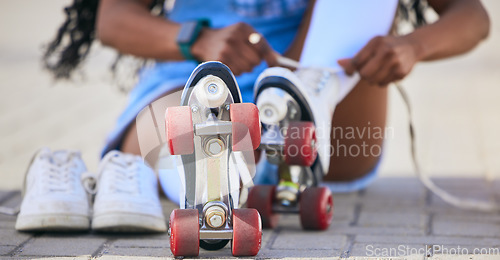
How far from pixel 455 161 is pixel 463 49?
829 millimetres

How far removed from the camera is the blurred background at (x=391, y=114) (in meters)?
3.12

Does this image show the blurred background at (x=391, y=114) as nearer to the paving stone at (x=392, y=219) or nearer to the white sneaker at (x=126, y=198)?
the paving stone at (x=392, y=219)

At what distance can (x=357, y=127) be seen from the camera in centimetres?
257

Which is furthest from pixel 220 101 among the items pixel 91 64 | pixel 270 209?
pixel 91 64

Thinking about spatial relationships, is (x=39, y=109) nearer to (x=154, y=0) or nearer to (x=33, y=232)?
(x=154, y=0)

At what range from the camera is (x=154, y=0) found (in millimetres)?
2711

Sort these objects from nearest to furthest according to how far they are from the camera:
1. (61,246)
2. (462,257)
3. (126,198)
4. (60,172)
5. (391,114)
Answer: (462,257) < (61,246) < (126,198) < (60,172) < (391,114)

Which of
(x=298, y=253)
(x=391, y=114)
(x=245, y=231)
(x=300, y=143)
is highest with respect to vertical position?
(x=300, y=143)

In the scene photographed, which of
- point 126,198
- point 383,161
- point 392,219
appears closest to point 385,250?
point 392,219

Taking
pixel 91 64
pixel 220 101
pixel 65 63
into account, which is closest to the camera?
pixel 220 101
